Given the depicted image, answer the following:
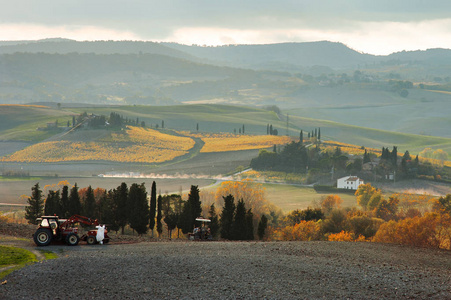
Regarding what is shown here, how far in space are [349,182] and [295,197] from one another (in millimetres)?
20436

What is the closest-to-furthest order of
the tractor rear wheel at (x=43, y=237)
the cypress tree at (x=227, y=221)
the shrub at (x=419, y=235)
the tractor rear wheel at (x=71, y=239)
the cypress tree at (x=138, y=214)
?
the tractor rear wheel at (x=43, y=237), the tractor rear wheel at (x=71, y=239), the shrub at (x=419, y=235), the cypress tree at (x=227, y=221), the cypress tree at (x=138, y=214)

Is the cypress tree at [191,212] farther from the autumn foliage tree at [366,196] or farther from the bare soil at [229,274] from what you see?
the autumn foliage tree at [366,196]

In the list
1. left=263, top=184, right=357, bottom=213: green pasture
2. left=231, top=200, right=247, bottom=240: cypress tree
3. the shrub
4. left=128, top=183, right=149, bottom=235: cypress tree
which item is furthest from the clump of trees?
left=128, top=183, right=149, bottom=235: cypress tree

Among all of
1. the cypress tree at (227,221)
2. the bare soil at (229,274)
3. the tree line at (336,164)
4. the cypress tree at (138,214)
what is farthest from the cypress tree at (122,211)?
the tree line at (336,164)

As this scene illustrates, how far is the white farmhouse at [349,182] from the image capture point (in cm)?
14648

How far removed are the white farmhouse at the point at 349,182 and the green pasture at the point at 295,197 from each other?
25.4 feet

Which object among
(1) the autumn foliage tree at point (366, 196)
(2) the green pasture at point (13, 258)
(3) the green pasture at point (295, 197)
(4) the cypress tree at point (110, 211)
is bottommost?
(3) the green pasture at point (295, 197)

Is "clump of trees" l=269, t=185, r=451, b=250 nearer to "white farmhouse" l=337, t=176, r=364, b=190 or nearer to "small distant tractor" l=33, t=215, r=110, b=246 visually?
"white farmhouse" l=337, t=176, r=364, b=190

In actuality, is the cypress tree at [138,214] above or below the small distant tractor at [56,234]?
below

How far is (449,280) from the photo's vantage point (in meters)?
28.7

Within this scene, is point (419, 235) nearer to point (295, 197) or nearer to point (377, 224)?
point (377, 224)

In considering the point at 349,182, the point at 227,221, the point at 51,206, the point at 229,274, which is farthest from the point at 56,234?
the point at 349,182

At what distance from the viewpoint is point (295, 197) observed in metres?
135

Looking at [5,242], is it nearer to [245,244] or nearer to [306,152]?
[245,244]
